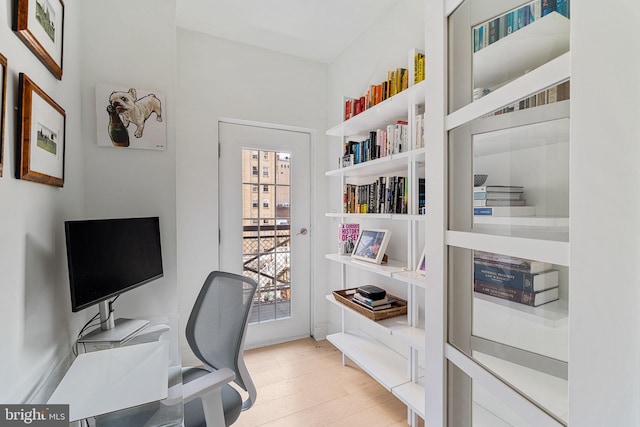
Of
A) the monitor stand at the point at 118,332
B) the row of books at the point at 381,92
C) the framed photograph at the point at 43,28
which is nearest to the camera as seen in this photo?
the framed photograph at the point at 43,28

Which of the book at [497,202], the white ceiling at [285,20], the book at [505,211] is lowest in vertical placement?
the book at [505,211]

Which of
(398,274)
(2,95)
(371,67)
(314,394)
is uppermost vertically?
(371,67)

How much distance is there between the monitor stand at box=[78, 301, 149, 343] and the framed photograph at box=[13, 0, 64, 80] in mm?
995

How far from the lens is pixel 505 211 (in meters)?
0.56

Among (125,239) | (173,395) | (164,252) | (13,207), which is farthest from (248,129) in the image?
(173,395)

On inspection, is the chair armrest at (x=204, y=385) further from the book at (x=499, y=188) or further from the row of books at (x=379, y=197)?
the row of books at (x=379, y=197)

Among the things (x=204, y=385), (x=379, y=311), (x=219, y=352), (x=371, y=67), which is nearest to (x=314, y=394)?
(x=379, y=311)

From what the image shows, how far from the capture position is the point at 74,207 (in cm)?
142

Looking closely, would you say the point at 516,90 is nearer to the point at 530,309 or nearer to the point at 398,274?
the point at 530,309

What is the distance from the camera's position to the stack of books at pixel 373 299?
1.88 meters

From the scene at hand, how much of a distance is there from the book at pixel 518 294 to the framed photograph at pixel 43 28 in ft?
4.86

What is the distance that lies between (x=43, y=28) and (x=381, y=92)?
1.67 m

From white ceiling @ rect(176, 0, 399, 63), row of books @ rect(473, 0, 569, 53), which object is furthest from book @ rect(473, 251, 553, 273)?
white ceiling @ rect(176, 0, 399, 63)

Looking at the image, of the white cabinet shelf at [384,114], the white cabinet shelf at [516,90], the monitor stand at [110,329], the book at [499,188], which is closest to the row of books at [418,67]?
the white cabinet shelf at [384,114]
